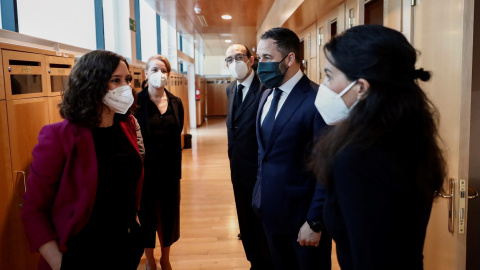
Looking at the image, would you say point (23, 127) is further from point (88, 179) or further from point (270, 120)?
point (270, 120)

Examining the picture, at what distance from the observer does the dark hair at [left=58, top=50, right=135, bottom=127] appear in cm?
168

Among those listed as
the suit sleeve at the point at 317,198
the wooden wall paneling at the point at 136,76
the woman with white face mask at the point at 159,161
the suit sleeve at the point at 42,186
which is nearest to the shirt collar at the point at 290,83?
the suit sleeve at the point at 317,198

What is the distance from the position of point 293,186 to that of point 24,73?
155 cm

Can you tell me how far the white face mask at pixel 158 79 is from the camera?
3021 millimetres

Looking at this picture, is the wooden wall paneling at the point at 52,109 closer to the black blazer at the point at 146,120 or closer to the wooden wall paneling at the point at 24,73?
the wooden wall paneling at the point at 24,73

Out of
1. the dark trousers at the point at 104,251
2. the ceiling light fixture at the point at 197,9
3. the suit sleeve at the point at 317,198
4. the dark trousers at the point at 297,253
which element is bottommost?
the dark trousers at the point at 297,253

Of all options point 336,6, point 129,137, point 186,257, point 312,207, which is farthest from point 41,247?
point 336,6

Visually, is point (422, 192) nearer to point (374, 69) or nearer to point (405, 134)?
point (405, 134)

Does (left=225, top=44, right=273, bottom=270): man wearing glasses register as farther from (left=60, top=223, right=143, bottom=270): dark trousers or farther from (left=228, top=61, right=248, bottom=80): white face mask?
(left=60, top=223, right=143, bottom=270): dark trousers

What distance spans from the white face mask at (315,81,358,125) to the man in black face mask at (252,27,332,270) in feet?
1.44

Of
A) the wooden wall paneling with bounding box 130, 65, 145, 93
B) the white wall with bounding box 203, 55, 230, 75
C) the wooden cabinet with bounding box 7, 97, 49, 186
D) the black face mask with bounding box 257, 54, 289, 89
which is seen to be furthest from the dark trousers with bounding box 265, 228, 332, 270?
the white wall with bounding box 203, 55, 230, 75

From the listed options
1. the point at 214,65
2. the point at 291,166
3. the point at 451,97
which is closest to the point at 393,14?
the point at 451,97

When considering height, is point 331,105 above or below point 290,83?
below

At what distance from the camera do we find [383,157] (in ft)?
3.15
